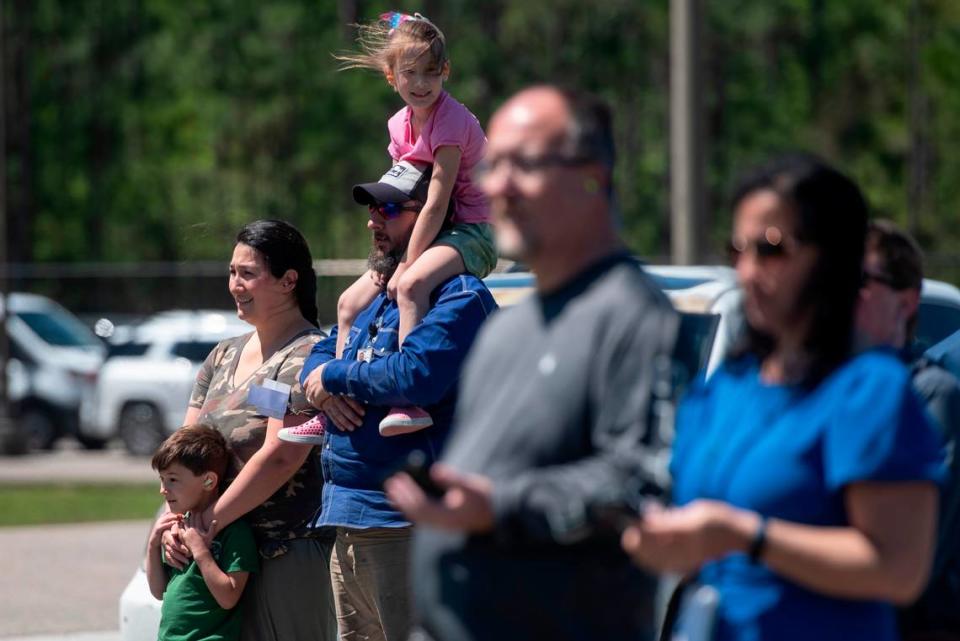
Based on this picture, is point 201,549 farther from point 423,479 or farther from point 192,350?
point 192,350

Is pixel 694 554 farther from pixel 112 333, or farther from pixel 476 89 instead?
pixel 476 89

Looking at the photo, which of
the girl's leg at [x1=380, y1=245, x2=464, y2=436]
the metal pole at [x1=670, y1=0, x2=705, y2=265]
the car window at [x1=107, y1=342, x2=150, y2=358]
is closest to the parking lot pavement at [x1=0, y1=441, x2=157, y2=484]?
the car window at [x1=107, y1=342, x2=150, y2=358]

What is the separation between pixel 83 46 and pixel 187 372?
1857 centimetres

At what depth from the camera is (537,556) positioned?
2752 millimetres

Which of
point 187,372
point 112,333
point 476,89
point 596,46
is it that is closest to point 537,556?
point 187,372

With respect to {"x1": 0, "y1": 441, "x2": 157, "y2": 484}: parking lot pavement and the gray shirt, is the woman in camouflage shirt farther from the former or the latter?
{"x1": 0, "y1": 441, "x2": 157, "y2": 484}: parking lot pavement

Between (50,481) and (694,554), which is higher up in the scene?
(694,554)

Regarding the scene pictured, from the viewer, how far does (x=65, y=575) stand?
11086 mm

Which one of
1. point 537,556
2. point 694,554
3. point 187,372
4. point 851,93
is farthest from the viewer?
point 851,93

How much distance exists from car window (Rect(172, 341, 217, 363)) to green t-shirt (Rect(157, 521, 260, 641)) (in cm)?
1881

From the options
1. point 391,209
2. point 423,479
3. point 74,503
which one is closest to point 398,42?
point 391,209

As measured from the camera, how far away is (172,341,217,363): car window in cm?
2373

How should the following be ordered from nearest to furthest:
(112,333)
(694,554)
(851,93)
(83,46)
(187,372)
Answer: (694,554) < (187,372) < (112,333) < (83,46) < (851,93)

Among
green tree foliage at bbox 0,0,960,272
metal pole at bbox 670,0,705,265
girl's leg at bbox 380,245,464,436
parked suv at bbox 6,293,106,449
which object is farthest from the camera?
green tree foliage at bbox 0,0,960,272
